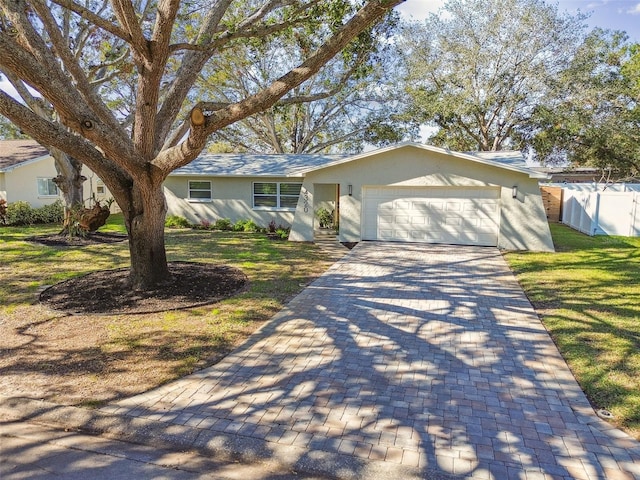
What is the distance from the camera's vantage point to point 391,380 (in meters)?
4.80

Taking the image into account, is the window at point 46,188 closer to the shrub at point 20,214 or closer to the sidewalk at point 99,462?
the shrub at point 20,214

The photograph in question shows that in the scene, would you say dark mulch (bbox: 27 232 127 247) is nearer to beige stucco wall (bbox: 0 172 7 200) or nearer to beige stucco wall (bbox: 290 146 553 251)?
beige stucco wall (bbox: 290 146 553 251)

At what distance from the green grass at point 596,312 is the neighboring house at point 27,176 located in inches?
738

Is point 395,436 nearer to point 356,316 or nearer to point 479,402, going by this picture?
point 479,402

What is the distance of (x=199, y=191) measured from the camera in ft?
63.5

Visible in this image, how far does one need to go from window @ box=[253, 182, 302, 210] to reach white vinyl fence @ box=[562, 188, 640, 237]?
1184 centimetres

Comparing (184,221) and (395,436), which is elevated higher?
(184,221)

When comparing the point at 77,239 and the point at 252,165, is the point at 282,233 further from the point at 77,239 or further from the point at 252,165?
the point at 77,239

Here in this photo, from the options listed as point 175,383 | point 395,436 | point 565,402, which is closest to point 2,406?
point 175,383

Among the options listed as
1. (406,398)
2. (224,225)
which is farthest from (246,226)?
(406,398)

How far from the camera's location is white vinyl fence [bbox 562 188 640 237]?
15977mm

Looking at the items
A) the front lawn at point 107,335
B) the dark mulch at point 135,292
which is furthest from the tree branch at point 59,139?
the front lawn at point 107,335

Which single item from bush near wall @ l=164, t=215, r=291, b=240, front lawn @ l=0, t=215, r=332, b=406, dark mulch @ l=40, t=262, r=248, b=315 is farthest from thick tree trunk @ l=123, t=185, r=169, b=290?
bush near wall @ l=164, t=215, r=291, b=240

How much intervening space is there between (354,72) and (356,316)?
6.18m
